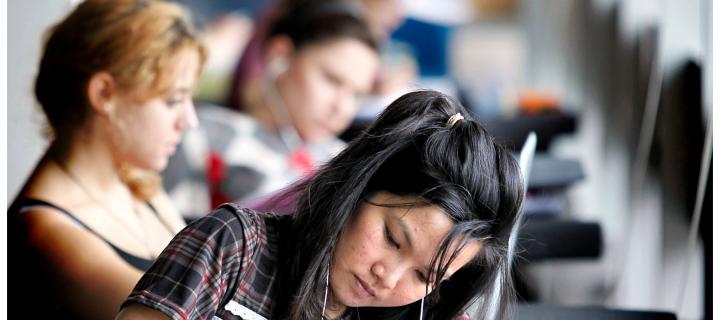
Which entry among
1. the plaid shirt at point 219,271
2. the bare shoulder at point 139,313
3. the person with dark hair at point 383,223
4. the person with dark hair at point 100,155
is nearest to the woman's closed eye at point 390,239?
the person with dark hair at point 383,223

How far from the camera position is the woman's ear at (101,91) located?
Answer: 129cm

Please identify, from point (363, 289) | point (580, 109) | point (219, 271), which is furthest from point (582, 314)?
point (580, 109)

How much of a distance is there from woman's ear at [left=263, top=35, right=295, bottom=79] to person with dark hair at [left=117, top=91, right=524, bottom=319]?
146 cm

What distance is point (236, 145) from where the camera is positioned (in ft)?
7.36

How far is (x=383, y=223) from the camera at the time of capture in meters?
1.02

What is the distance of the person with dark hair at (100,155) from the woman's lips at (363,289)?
335 mm

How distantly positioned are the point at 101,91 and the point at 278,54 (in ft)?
4.16

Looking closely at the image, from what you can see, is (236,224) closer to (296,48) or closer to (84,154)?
(84,154)

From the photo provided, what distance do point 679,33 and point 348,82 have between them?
2.39ft

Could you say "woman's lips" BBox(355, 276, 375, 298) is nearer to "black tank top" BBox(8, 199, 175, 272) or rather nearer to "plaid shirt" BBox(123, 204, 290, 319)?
"plaid shirt" BBox(123, 204, 290, 319)

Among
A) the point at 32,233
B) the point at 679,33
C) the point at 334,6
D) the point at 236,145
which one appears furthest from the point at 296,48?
the point at 32,233

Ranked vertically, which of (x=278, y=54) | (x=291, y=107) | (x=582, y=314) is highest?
(x=278, y=54)

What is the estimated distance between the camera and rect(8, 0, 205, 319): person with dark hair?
122 centimetres

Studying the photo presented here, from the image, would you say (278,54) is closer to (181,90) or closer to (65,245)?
(181,90)
